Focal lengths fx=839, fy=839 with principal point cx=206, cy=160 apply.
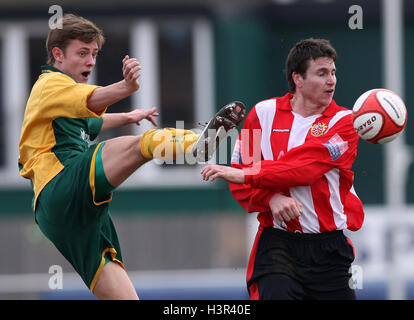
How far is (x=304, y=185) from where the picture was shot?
539cm

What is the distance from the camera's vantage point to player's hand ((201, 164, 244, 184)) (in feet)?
16.8

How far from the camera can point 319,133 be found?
547 cm

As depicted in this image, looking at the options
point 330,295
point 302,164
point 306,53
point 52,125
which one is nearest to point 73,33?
point 52,125

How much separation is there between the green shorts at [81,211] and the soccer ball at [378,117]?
65.4 inches

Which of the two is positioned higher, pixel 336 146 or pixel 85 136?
pixel 85 136

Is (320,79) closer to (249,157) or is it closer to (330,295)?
(249,157)

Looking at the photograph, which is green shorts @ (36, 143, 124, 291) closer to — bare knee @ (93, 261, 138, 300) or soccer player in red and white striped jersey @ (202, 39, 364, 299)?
bare knee @ (93, 261, 138, 300)

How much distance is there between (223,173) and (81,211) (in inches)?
41.3

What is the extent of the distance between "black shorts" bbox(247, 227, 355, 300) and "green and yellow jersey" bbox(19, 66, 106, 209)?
1.44m

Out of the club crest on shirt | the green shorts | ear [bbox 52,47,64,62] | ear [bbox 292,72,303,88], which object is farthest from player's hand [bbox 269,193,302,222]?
ear [bbox 52,47,64,62]


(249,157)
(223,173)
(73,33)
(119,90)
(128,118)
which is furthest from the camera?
(128,118)

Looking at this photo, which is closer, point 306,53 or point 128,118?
point 306,53

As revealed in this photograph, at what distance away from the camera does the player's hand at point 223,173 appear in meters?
5.11

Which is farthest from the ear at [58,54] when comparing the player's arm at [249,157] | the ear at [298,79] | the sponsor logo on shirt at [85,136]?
the ear at [298,79]
